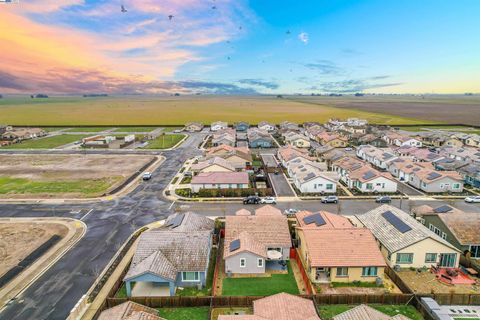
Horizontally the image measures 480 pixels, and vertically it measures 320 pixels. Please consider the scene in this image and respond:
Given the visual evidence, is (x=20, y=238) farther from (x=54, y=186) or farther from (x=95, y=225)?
(x=54, y=186)

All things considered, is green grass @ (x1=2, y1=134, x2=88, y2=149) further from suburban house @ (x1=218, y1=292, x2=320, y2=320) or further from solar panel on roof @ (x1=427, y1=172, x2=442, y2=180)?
solar panel on roof @ (x1=427, y1=172, x2=442, y2=180)

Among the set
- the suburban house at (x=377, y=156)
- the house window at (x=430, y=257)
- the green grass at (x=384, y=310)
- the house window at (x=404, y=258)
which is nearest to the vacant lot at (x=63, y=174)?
the green grass at (x=384, y=310)

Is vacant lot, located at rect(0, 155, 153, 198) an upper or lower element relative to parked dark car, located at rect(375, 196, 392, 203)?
upper

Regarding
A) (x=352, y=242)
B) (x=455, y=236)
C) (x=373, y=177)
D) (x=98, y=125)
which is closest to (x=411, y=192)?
(x=373, y=177)

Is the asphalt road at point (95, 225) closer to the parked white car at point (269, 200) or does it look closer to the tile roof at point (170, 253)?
the parked white car at point (269, 200)

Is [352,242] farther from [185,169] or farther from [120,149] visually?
[120,149]

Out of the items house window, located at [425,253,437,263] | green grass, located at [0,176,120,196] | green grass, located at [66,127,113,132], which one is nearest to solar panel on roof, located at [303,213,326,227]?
house window, located at [425,253,437,263]
